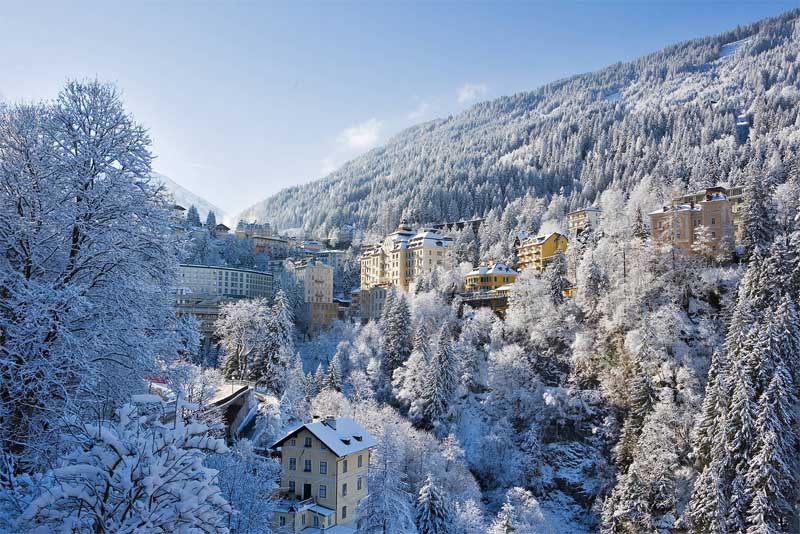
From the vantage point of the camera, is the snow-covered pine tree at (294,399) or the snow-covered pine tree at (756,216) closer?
the snow-covered pine tree at (294,399)

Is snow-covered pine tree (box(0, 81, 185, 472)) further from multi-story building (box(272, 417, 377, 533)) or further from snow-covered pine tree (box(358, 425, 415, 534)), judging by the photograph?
multi-story building (box(272, 417, 377, 533))

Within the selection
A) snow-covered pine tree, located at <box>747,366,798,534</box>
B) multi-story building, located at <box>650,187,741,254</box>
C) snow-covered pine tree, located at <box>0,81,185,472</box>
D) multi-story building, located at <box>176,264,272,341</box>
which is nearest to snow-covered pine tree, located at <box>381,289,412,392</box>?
multi-story building, located at <box>650,187,741,254</box>

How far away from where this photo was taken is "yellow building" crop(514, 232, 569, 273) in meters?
75.2

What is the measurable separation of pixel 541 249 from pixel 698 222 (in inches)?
941

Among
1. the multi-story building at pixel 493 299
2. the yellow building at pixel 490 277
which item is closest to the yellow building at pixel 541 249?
the yellow building at pixel 490 277

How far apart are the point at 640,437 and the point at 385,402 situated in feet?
85.4

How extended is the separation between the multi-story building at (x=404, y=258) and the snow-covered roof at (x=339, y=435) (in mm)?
49661

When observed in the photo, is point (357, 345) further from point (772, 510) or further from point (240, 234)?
point (240, 234)

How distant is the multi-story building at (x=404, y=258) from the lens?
90562 millimetres

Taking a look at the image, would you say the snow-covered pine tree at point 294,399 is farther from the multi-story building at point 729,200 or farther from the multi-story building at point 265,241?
the multi-story building at point 265,241

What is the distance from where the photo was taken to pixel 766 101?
152m

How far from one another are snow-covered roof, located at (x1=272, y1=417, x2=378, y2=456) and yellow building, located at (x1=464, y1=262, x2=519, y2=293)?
40.2 meters

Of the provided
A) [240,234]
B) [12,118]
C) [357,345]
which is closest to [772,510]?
[12,118]

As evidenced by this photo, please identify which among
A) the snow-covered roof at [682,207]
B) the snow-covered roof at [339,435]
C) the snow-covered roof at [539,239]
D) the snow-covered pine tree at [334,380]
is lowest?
the snow-covered pine tree at [334,380]
